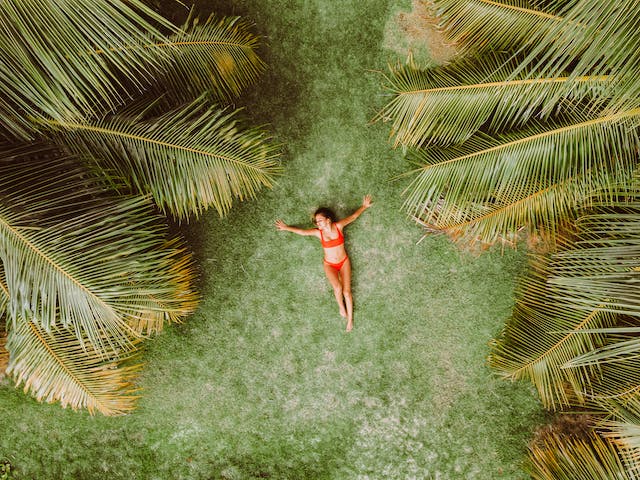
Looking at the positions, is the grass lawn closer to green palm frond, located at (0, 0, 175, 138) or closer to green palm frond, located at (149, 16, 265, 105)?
green palm frond, located at (149, 16, 265, 105)

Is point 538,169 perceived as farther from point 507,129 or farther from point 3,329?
point 3,329

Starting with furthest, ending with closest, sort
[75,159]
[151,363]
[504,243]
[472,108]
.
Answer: [151,363], [504,243], [472,108], [75,159]

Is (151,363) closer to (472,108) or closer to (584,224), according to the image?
(472,108)

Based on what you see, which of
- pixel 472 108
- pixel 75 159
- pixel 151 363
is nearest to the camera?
pixel 75 159

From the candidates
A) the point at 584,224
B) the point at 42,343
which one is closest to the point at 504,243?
the point at 584,224

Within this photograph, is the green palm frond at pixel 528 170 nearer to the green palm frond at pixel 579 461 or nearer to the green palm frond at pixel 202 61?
the green palm frond at pixel 202 61

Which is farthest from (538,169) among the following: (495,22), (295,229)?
(295,229)

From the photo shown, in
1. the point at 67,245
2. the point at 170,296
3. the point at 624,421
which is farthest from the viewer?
the point at 170,296

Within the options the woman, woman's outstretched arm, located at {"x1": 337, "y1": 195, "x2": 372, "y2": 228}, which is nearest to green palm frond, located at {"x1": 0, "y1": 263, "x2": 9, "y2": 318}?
the woman
